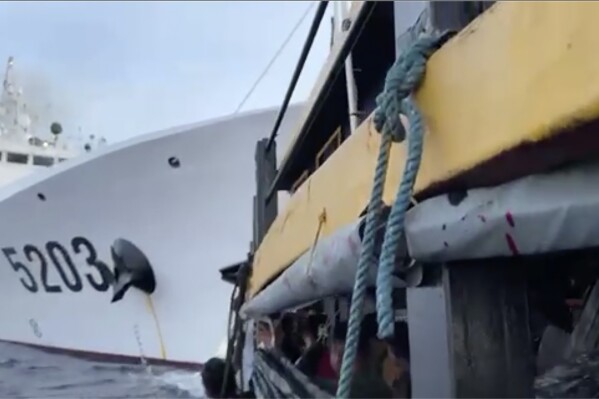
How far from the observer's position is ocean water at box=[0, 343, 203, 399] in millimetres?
4285

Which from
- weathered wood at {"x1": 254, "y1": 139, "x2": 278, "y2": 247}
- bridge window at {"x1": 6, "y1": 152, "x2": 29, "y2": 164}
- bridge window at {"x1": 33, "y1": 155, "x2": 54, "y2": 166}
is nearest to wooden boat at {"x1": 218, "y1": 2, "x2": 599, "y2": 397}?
weathered wood at {"x1": 254, "y1": 139, "x2": 278, "y2": 247}

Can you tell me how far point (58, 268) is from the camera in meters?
6.79

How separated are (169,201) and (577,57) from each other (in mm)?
7131

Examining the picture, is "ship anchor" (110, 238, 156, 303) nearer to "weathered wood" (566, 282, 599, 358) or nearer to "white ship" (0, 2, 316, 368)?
"white ship" (0, 2, 316, 368)

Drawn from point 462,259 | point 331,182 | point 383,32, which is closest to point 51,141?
point 383,32

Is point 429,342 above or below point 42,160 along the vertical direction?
below

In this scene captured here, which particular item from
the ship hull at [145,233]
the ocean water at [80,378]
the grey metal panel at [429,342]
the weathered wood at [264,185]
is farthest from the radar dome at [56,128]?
the grey metal panel at [429,342]

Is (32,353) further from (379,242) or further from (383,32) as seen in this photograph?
(379,242)

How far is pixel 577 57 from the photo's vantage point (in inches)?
26.2

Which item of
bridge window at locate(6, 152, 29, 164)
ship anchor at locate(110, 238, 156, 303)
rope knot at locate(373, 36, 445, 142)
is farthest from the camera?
bridge window at locate(6, 152, 29, 164)

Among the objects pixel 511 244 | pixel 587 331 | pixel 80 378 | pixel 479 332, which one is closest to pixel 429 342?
pixel 479 332

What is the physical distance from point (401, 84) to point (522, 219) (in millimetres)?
209

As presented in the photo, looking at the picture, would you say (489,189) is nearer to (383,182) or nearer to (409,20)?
(383,182)

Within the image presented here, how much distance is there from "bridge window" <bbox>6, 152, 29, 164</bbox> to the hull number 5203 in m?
1.27
